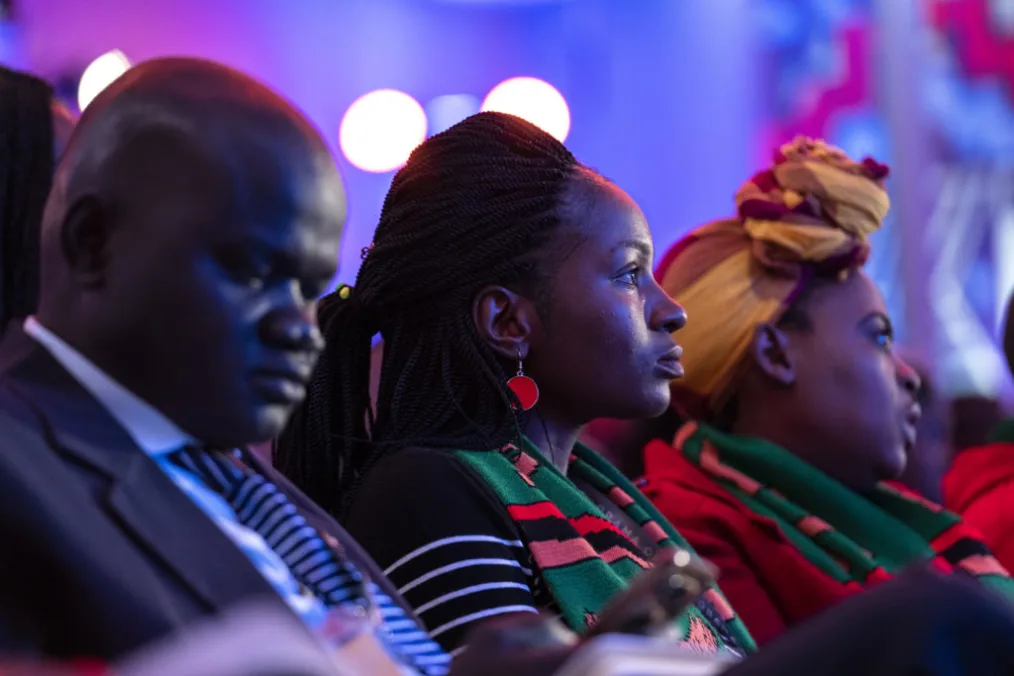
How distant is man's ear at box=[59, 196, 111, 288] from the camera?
1144mm

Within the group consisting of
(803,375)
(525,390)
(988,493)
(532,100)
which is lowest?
(988,493)

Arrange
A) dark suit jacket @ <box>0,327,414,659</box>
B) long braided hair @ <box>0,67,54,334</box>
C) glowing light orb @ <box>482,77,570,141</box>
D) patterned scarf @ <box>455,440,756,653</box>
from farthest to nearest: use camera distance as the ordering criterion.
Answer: glowing light orb @ <box>482,77,570,141</box>
patterned scarf @ <box>455,440,756,653</box>
long braided hair @ <box>0,67,54,334</box>
dark suit jacket @ <box>0,327,414,659</box>

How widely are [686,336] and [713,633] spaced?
0.78 m

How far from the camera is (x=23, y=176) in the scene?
5.33 feet

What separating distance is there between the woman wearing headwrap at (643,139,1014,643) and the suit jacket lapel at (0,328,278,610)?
147 centimetres

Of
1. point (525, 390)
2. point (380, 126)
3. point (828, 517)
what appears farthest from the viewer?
point (380, 126)

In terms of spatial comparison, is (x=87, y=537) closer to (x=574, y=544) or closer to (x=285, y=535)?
(x=285, y=535)

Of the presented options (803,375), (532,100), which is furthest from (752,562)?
(532,100)

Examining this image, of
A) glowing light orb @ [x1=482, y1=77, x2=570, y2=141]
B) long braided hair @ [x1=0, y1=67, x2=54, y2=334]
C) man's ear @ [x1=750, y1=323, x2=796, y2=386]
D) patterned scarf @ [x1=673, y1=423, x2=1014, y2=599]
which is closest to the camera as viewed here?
long braided hair @ [x1=0, y1=67, x2=54, y2=334]

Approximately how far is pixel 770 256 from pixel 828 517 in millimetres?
494

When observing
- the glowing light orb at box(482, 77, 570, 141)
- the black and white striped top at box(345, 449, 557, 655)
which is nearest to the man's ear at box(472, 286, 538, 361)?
the black and white striped top at box(345, 449, 557, 655)

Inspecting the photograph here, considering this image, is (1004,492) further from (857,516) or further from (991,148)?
(991,148)

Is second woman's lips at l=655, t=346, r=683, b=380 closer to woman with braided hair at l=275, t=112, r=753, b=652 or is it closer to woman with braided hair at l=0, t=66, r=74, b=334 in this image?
woman with braided hair at l=275, t=112, r=753, b=652

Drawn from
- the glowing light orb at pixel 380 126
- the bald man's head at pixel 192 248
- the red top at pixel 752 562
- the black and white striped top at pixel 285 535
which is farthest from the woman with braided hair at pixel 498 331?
the glowing light orb at pixel 380 126
